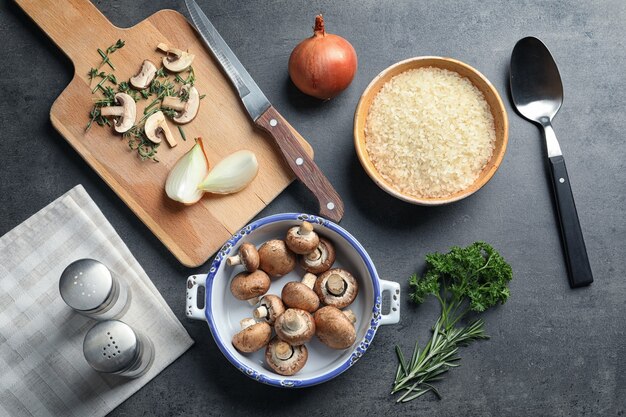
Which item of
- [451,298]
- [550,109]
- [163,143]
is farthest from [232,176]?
[550,109]

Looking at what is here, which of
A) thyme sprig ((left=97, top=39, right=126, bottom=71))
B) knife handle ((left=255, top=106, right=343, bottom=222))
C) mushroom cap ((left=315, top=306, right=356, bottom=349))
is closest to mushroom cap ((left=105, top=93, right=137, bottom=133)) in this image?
thyme sprig ((left=97, top=39, right=126, bottom=71))

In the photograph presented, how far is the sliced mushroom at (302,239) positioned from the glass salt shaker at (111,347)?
20.0 inches

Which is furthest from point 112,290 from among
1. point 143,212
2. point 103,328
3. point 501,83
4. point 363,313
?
point 501,83

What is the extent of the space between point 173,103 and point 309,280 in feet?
2.26

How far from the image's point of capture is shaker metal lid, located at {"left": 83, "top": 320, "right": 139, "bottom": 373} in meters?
1.60

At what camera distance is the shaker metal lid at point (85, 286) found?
1.62 m

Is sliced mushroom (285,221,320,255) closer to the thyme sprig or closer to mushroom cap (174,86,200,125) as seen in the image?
mushroom cap (174,86,200,125)

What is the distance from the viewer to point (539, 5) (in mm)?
1962

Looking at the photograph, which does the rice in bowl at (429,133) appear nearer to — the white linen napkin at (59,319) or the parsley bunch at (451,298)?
the parsley bunch at (451,298)

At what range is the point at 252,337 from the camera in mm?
1619

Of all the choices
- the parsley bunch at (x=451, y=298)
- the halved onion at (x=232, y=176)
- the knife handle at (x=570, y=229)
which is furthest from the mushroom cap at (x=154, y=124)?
the knife handle at (x=570, y=229)

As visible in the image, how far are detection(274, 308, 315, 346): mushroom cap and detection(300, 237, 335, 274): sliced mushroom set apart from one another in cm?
14

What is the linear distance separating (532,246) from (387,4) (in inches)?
36.2

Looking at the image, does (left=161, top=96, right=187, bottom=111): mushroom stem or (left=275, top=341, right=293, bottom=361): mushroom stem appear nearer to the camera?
(left=275, top=341, right=293, bottom=361): mushroom stem
